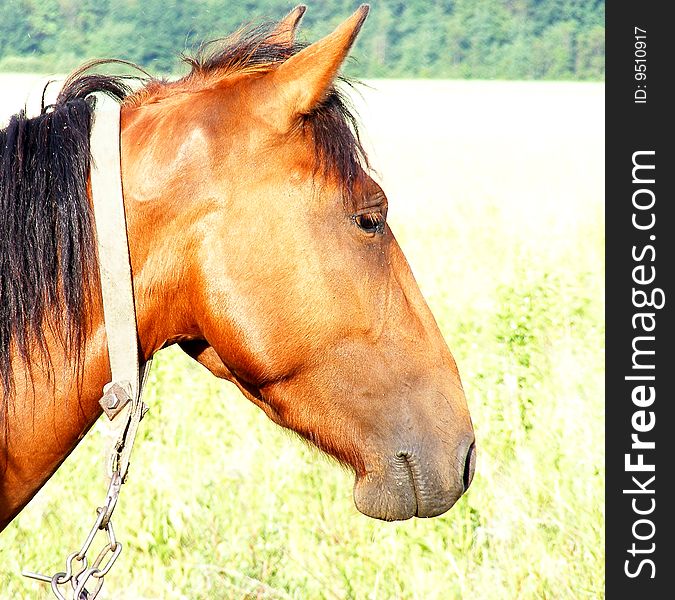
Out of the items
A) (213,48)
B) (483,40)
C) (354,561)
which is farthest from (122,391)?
(483,40)

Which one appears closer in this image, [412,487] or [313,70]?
[313,70]

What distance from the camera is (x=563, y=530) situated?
155 inches

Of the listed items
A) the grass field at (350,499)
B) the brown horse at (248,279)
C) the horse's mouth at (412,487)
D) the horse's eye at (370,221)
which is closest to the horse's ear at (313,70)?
the brown horse at (248,279)

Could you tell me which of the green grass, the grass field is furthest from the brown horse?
the green grass

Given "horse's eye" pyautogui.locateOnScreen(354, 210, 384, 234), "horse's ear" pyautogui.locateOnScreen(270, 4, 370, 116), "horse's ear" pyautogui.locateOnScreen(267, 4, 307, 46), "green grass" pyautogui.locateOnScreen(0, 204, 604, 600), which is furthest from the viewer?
"green grass" pyautogui.locateOnScreen(0, 204, 604, 600)

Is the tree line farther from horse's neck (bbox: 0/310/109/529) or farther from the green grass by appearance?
the green grass

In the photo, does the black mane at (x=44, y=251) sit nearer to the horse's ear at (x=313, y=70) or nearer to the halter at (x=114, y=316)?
the halter at (x=114, y=316)

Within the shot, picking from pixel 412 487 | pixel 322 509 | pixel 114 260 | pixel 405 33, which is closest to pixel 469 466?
pixel 412 487

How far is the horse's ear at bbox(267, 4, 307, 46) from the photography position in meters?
2.37

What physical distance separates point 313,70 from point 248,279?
0.50 m

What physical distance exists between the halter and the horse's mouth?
1.98 ft

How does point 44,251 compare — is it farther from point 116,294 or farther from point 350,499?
point 350,499

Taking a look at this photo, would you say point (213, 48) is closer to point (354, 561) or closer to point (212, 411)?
point (354, 561)

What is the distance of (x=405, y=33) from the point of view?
41188 millimetres
